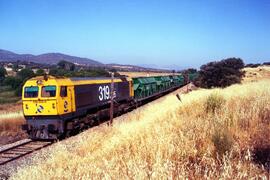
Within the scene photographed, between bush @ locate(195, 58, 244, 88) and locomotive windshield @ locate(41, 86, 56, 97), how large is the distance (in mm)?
32661

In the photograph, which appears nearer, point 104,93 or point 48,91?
point 48,91

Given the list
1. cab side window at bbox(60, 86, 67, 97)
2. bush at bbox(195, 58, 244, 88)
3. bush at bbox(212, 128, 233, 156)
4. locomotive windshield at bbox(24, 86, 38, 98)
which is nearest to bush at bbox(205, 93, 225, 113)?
bush at bbox(212, 128, 233, 156)

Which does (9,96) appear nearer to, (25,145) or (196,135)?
(25,145)

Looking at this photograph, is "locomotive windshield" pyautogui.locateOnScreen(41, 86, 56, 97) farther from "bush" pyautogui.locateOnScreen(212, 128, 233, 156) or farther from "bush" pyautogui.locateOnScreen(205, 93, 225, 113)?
"bush" pyautogui.locateOnScreen(212, 128, 233, 156)

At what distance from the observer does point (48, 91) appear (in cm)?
1825

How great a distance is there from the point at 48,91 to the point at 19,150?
3.49 m

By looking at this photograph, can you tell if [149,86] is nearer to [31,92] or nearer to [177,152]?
[31,92]

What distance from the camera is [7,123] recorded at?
23422 mm

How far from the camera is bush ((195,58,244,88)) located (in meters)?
47.9

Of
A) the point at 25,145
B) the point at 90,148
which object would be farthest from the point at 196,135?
the point at 25,145

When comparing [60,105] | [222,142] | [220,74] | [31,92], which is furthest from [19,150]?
[220,74]

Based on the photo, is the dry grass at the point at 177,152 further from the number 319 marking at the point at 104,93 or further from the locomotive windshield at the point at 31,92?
the number 319 marking at the point at 104,93

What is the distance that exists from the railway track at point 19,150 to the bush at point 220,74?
33.7 metres

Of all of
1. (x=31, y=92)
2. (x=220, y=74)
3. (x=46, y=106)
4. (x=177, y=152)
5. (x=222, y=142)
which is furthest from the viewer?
(x=220, y=74)
